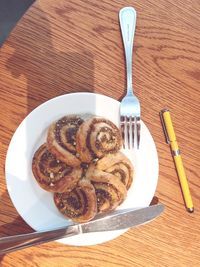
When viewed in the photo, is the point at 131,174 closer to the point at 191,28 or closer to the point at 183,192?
the point at 183,192

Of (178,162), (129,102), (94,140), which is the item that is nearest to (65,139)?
(94,140)

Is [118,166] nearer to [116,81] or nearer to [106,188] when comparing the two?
[106,188]

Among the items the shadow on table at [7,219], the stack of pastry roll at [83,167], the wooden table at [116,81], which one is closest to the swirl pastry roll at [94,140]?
the stack of pastry roll at [83,167]

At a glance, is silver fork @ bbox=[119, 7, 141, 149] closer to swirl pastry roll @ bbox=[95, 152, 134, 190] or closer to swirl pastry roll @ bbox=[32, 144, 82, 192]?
swirl pastry roll @ bbox=[95, 152, 134, 190]

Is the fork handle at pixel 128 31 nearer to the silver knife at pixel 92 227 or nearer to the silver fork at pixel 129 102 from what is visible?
the silver fork at pixel 129 102

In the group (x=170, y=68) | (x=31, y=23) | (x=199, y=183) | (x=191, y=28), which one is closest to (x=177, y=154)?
(x=199, y=183)

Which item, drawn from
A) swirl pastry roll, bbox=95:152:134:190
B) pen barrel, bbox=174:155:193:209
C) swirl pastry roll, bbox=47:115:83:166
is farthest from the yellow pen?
swirl pastry roll, bbox=47:115:83:166

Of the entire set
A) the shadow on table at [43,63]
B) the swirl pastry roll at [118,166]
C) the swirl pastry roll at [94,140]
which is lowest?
the swirl pastry roll at [118,166]
